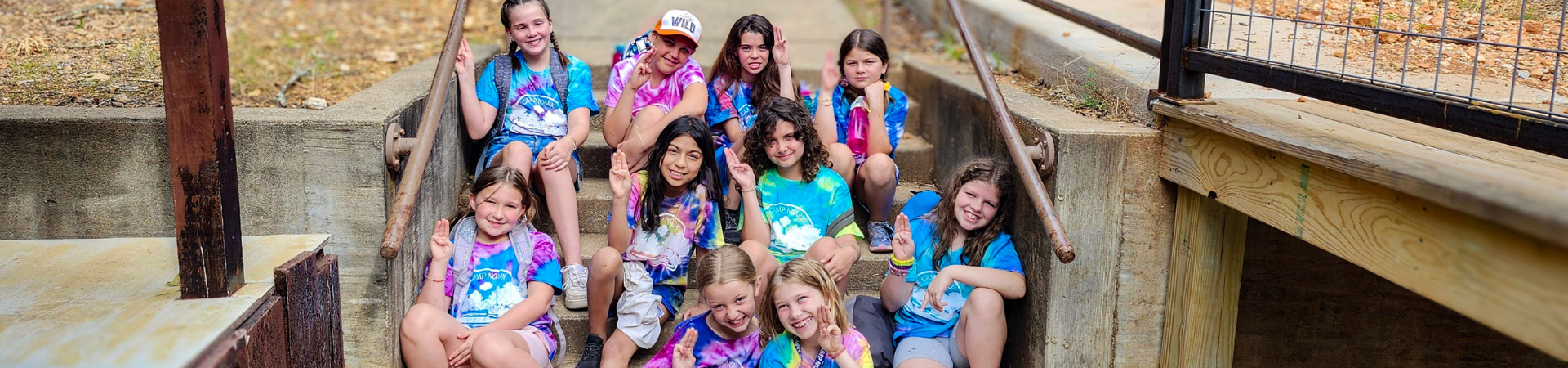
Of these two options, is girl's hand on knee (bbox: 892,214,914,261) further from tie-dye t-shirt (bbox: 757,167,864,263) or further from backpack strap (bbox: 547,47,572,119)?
backpack strap (bbox: 547,47,572,119)

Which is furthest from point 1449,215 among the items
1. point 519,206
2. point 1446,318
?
point 519,206

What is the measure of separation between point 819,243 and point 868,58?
88 centimetres

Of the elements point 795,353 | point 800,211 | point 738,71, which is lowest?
point 795,353

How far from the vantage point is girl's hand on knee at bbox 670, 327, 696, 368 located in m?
3.10

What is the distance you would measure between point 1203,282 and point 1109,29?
0.90 metres

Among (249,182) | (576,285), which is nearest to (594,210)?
(576,285)

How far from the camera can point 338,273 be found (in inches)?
123

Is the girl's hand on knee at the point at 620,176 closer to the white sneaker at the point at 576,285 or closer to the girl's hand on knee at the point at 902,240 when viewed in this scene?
the white sneaker at the point at 576,285

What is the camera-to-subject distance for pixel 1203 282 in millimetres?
3166

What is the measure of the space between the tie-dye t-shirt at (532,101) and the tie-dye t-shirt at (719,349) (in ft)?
3.39

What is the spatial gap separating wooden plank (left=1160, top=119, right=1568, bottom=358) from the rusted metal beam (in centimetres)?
253

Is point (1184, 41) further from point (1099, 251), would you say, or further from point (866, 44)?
point (866, 44)

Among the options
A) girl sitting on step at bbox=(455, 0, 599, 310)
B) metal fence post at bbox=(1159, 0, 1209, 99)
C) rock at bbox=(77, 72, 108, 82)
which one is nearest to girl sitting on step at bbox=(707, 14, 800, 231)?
girl sitting on step at bbox=(455, 0, 599, 310)

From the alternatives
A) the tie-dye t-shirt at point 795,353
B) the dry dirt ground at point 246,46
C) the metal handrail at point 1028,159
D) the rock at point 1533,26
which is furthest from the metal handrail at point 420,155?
the rock at point 1533,26
